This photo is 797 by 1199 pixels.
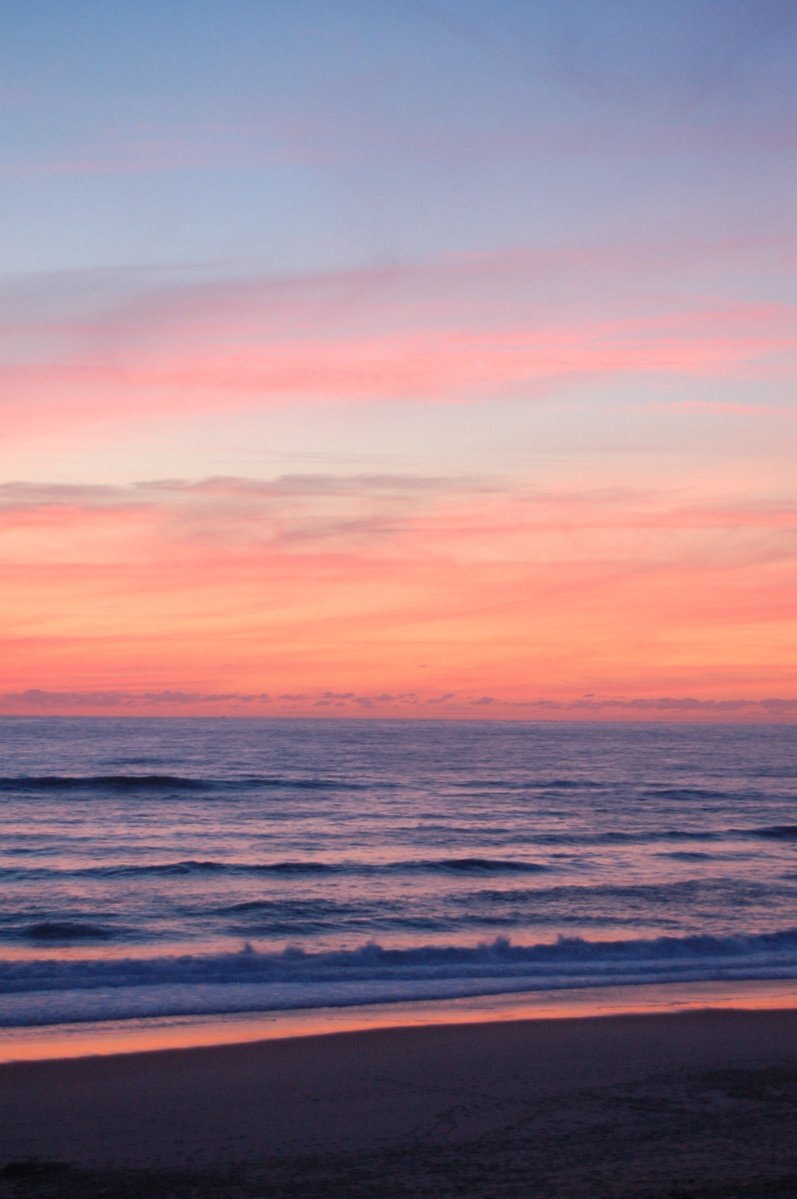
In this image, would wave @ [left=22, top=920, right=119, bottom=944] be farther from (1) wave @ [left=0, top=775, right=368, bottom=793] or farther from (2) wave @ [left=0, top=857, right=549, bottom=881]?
(1) wave @ [left=0, top=775, right=368, bottom=793]

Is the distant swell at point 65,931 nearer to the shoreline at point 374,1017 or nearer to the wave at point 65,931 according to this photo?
the wave at point 65,931

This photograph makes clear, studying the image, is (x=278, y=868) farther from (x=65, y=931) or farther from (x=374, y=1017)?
(x=374, y=1017)

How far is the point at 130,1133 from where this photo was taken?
8352 millimetres

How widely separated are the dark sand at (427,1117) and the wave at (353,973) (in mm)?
2460

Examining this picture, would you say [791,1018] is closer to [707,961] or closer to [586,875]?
[707,961]

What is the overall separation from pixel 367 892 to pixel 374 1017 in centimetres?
895

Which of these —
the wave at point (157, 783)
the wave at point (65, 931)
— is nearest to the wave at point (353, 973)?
the wave at point (65, 931)

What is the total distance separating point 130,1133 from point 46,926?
33.8 feet

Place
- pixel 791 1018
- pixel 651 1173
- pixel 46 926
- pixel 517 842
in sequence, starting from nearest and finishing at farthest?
pixel 651 1173 < pixel 791 1018 < pixel 46 926 < pixel 517 842

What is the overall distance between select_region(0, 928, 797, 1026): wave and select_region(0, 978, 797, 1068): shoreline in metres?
0.40

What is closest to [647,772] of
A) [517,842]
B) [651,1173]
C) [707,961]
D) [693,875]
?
[517,842]

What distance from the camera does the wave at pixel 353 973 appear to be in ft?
43.0

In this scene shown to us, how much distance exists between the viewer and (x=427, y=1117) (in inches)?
343

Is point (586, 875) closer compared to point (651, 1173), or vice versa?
point (651, 1173)
